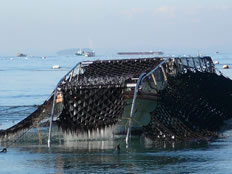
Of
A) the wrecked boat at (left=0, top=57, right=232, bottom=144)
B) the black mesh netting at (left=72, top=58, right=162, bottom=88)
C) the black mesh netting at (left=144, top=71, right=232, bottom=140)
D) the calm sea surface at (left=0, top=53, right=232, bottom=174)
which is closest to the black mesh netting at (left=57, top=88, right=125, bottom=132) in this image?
the wrecked boat at (left=0, top=57, right=232, bottom=144)

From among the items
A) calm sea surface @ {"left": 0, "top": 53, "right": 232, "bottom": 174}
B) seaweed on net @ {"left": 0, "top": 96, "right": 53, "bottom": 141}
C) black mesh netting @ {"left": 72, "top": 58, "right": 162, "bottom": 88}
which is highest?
black mesh netting @ {"left": 72, "top": 58, "right": 162, "bottom": 88}

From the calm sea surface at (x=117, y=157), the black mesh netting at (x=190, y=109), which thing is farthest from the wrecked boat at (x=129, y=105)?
the calm sea surface at (x=117, y=157)

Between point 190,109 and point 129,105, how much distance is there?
14.7ft

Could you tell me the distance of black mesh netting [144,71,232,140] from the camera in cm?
3644

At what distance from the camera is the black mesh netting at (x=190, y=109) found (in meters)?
36.4

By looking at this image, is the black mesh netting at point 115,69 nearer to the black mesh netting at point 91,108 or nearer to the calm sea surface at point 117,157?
the black mesh netting at point 91,108

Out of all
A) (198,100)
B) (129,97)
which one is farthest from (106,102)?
(198,100)

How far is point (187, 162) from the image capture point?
3012cm

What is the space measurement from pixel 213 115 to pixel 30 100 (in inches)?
1129

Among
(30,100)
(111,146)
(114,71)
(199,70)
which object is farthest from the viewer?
(30,100)

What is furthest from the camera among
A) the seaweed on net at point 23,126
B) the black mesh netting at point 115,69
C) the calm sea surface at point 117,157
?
the black mesh netting at point 115,69

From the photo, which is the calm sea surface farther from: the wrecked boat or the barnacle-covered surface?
the barnacle-covered surface

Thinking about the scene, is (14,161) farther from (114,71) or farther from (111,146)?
(114,71)

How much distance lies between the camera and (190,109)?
4047 cm
